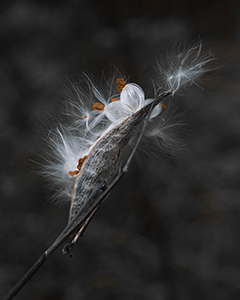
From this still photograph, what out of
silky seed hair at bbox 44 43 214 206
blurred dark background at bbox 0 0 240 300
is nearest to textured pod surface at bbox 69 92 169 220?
silky seed hair at bbox 44 43 214 206

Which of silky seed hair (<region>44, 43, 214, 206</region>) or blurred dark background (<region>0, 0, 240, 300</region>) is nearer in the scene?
silky seed hair (<region>44, 43, 214, 206</region>)

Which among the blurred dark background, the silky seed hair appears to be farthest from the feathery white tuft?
the blurred dark background

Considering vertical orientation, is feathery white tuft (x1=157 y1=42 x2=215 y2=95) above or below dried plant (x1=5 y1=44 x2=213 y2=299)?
above

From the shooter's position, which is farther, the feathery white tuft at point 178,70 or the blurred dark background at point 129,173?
the blurred dark background at point 129,173

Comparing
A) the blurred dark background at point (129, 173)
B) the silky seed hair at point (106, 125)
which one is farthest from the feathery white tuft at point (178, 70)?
the blurred dark background at point (129, 173)

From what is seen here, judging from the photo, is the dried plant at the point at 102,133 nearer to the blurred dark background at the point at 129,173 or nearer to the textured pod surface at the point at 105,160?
the textured pod surface at the point at 105,160

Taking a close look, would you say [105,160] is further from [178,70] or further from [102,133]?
[178,70]

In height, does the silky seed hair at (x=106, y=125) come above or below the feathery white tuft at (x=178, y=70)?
below

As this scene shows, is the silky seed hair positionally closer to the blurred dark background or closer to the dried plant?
the dried plant
